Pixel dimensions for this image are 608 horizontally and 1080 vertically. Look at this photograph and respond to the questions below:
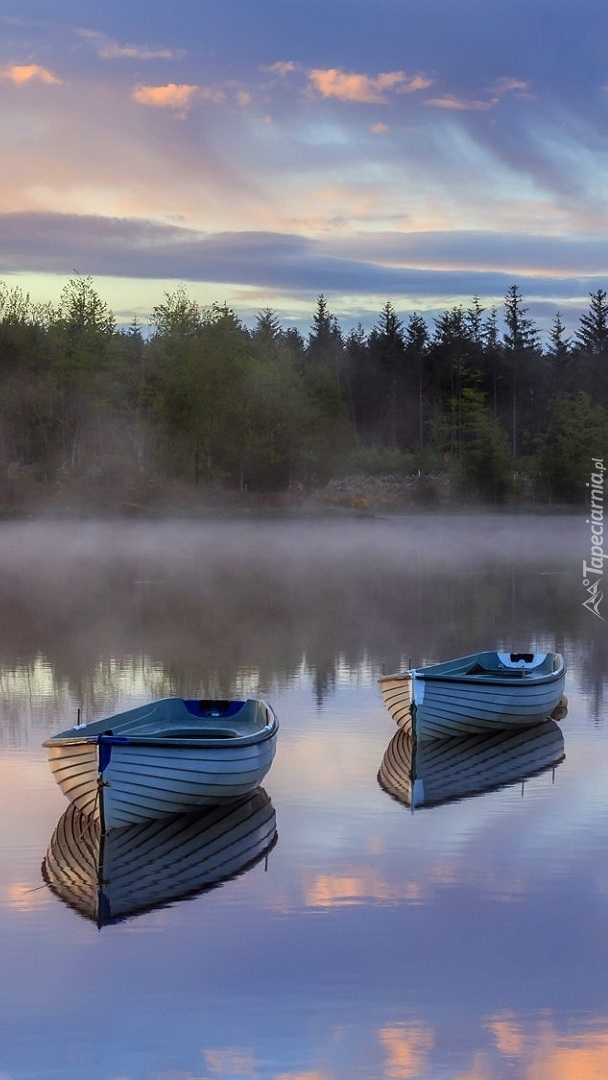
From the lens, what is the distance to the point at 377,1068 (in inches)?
446

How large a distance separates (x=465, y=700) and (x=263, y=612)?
2424 centimetres

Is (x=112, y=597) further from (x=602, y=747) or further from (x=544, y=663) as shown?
(x=602, y=747)

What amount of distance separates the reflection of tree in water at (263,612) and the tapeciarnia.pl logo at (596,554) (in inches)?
30.8

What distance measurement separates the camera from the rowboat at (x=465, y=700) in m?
24.3

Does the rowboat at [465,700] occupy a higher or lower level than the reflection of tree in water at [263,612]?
higher

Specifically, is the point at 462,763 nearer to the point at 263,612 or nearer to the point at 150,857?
the point at 150,857

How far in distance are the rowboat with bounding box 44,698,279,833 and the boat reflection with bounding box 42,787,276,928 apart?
0.24 m

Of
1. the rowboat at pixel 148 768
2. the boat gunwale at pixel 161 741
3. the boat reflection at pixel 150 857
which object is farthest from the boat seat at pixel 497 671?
the boat reflection at pixel 150 857

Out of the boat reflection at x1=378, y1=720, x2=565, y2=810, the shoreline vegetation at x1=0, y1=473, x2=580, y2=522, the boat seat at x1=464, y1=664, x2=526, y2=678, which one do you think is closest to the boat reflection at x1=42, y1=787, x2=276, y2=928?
the boat reflection at x1=378, y1=720, x2=565, y2=810

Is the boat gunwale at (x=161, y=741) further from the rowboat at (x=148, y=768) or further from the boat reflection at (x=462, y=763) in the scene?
the boat reflection at (x=462, y=763)

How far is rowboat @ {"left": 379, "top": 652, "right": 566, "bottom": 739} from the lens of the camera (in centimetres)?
2431

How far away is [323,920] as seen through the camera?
596 inches

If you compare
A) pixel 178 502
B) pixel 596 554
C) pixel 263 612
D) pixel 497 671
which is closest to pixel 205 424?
pixel 178 502

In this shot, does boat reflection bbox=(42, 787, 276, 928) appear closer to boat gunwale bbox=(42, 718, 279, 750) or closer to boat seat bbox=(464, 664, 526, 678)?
boat gunwale bbox=(42, 718, 279, 750)
